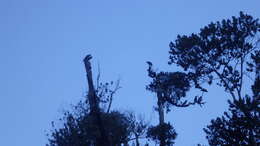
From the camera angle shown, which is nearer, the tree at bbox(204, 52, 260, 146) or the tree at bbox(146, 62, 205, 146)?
the tree at bbox(204, 52, 260, 146)

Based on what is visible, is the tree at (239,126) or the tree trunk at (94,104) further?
the tree trunk at (94,104)

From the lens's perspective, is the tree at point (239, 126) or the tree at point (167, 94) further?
the tree at point (167, 94)

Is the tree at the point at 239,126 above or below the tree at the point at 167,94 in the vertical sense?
below

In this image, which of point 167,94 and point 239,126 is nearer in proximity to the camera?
point 239,126

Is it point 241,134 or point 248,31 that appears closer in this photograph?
point 241,134

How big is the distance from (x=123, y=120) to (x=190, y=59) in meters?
10.6

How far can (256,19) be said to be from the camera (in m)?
27.1

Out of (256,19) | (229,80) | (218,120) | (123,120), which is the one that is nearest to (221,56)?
(229,80)

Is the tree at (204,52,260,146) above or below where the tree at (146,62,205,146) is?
below

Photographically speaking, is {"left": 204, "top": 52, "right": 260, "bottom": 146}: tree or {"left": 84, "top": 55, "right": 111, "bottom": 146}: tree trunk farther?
{"left": 84, "top": 55, "right": 111, "bottom": 146}: tree trunk

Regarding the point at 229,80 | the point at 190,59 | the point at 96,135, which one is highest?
the point at 190,59

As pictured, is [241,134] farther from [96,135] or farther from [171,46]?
[96,135]

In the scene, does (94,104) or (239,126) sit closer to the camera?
(239,126)

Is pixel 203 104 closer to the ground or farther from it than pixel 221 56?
closer to the ground
